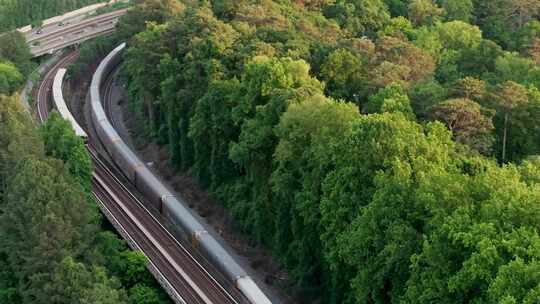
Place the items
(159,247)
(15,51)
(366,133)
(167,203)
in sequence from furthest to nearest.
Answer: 1. (15,51)
2. (167,203)
3. (159,247)
4. (366,133)

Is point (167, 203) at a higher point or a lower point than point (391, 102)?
lower

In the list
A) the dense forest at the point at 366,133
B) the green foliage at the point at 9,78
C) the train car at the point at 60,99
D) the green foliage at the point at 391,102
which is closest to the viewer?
the dense forest at the point at 366,133

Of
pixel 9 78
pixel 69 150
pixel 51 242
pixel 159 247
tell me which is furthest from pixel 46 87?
pixel 51 242

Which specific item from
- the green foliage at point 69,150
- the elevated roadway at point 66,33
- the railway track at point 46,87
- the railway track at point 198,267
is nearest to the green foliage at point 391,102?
the railway track at point 198,267

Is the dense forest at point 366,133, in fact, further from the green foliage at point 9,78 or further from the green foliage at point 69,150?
the green foliage at point 9,78

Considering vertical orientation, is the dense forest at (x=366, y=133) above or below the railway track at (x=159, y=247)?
above

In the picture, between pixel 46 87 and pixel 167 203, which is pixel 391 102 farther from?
pixel 46 87

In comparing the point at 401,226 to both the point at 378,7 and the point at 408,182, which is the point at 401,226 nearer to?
the point at 408,182

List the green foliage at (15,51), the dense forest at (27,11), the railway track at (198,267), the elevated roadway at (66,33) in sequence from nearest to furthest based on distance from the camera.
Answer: the railway track at (198,267) < the green foliage at (15,51) < the elevated roadway at (66,33) < the dense forest at (27,11)

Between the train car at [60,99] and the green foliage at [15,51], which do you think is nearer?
the train car at [60,99]
